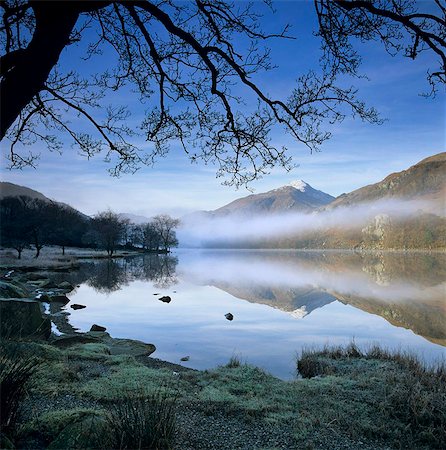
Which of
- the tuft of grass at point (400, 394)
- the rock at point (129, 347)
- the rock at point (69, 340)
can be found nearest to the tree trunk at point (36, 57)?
the tuft of grass at point (400, 394)

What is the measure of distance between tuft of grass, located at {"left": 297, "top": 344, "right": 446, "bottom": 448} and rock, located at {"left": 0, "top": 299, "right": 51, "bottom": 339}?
8147mm

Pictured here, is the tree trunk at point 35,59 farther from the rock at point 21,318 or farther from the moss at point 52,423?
the rock at point 21,318

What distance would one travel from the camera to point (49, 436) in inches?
188

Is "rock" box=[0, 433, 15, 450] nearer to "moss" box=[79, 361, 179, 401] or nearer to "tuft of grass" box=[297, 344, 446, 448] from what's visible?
"moss" box=[79, 361, 179, 401]

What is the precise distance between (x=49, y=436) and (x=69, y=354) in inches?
236

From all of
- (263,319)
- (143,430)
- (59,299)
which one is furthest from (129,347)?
(59,299)

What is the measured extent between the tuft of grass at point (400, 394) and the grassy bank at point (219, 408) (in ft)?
0.06

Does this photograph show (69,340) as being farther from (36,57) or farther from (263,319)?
(263,319)

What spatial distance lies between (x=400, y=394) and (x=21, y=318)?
10.1 m

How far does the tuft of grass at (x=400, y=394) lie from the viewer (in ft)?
20.4

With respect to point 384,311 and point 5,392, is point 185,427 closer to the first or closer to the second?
point 5,392

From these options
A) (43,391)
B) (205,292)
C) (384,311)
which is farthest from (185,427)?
(205,292)

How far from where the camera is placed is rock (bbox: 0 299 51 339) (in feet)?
35.7

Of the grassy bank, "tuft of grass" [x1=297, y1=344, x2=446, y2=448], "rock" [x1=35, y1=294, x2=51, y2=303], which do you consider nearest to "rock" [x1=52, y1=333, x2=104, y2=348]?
the grassy bank
